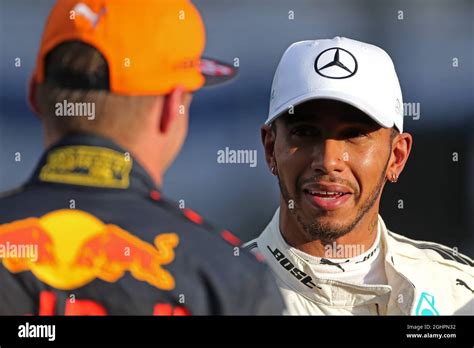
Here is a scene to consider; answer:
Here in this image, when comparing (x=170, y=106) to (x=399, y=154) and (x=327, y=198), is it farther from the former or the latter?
(x=399, y=154)

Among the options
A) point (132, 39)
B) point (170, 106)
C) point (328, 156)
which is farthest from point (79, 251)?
point (328, 156)

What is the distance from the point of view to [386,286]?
199 centimetres

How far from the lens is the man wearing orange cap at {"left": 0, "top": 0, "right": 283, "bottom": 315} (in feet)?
6.30

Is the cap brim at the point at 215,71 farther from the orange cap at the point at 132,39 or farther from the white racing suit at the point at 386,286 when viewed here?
the white racing suit at the point at 386,286

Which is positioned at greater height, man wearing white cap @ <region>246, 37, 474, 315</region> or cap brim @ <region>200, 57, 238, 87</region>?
cap brim @ <region>200, 57, 238, 87</region>

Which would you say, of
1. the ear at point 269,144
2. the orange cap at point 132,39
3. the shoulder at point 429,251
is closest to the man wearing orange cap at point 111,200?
the orange cap at point 132,39

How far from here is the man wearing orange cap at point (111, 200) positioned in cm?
192

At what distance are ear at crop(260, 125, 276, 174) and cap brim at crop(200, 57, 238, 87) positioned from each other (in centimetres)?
18

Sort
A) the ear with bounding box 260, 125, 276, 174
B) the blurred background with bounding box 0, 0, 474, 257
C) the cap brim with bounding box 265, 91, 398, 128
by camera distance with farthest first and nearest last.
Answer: the blurred background with bounding box 0, 0, 474, 257 < the ear with bounding box 260, 125, 276, 174 < the cap brim with bounding box 265, 91, 398, 128

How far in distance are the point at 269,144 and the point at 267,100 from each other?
16 centimetres

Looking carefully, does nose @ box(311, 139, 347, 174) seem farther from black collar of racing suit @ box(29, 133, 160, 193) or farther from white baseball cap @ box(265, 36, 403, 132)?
black collar of racing suit @ box(29, 133, 160, 193)

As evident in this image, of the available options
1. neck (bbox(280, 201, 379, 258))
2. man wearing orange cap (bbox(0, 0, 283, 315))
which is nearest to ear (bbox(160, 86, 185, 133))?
man wearing orange cap (bbox(0, 0, 283, 315))

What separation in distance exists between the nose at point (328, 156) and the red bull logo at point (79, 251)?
1.31 feet
